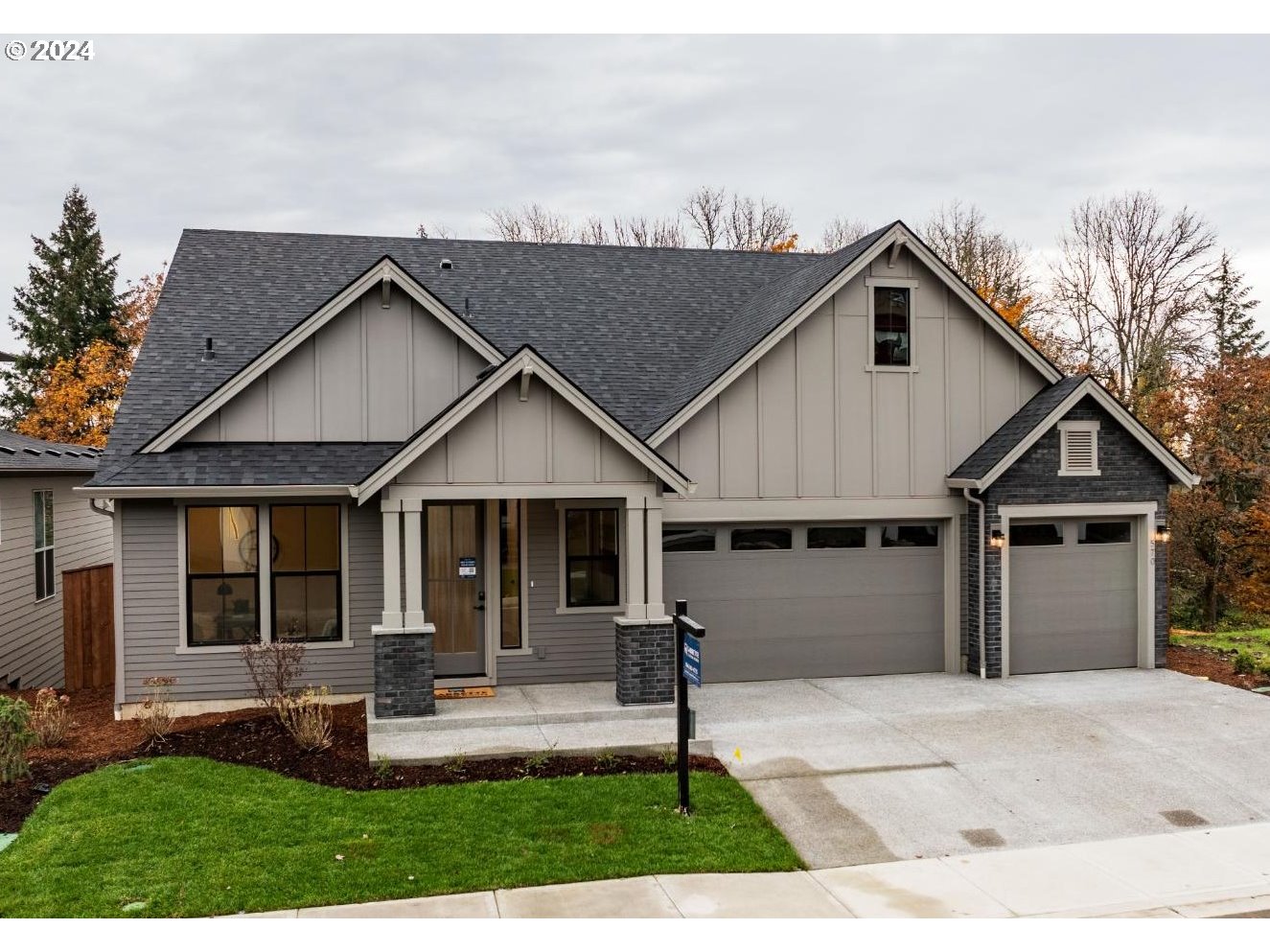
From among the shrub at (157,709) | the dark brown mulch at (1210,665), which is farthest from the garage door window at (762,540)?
the shrub at (157,709)

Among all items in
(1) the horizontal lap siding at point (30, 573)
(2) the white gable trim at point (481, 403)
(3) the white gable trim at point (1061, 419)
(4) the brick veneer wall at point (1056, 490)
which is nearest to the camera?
(2) the white gable trim at point (481, 403)

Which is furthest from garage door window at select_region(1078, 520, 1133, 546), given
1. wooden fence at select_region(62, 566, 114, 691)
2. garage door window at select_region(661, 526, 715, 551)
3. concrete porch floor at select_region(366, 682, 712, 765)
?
wooden fence at select_region(62, 566, 114, 691)

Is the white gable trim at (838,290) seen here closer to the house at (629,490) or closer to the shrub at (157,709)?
the house at (629,490)

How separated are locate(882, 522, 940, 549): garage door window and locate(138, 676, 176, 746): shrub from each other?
9109 millimetres

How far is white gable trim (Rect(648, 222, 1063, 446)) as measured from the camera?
1272cm

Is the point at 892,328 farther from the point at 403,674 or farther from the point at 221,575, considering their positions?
the point at 221,575

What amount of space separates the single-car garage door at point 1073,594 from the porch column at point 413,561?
787 cm

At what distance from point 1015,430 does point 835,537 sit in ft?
9.31

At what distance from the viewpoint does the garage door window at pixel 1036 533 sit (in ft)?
44.5

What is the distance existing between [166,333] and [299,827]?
8595 mm

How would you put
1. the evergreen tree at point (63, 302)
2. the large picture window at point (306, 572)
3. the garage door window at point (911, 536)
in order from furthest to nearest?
the evergreen tree at point (63, 302) → the garage door window at point (911, 536) → the large picture window at point (306, 572)

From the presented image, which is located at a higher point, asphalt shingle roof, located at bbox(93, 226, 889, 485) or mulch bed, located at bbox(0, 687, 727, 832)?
asphalt shingle roof, located at bbox(93, 226, 889, 485)

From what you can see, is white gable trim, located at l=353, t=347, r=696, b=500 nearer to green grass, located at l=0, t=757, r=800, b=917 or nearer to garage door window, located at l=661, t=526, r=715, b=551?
garage door window, located at l=661, t=526, r=715, b=551

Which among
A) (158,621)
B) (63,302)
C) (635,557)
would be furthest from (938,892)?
(63,302)
